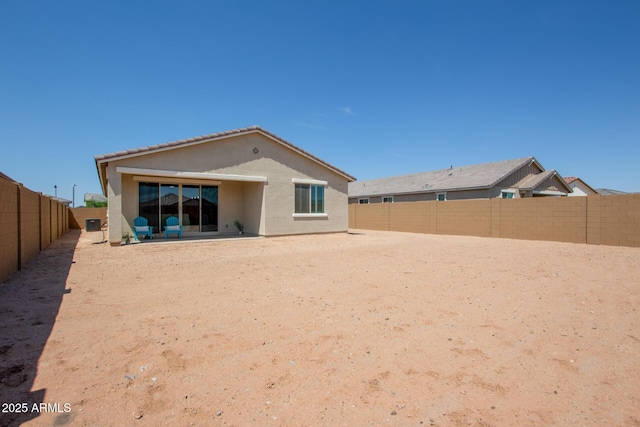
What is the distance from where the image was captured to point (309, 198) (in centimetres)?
1608

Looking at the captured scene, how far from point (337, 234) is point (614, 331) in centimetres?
1318

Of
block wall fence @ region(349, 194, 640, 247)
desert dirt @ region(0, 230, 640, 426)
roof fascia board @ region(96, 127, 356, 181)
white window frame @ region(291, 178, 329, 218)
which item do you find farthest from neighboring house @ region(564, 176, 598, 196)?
desert dirt @ region(0, 230, 640, 426)

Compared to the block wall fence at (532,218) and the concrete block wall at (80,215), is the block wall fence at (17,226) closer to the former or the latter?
A: the block wall fence at (532,218)

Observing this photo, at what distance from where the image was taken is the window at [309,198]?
15758 millimetres

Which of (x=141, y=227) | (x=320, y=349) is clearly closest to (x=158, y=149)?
(x=141, y=227)

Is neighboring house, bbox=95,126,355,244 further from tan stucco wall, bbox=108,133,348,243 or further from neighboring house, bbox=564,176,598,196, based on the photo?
neighboring house, bbox=564,176,598,196

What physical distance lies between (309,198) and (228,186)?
157 inches

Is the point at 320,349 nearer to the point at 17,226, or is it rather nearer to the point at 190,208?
the point at 17,226

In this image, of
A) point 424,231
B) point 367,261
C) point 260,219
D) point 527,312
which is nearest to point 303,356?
point 527,312

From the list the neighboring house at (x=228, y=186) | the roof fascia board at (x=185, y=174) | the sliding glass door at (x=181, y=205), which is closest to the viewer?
the roof fascia board at (x=185, y=174)

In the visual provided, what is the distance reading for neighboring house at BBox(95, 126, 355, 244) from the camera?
12266 mm

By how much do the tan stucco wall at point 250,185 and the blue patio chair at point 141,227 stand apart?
424 mm

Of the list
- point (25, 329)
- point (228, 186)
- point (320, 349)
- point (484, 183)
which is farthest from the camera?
point (484, 183)


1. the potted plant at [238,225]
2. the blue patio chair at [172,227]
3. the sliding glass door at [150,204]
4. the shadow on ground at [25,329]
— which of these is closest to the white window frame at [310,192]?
the potted plant at [238,225]
